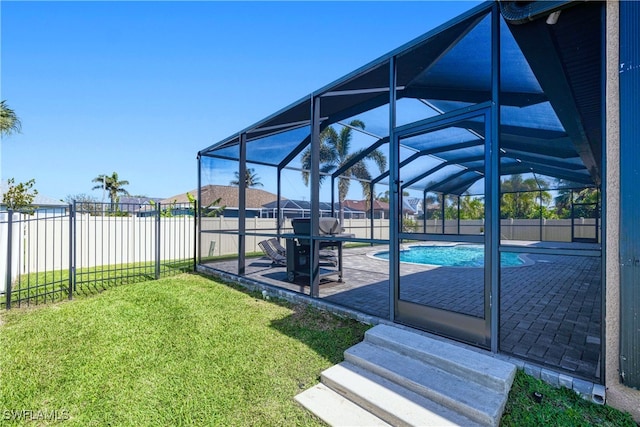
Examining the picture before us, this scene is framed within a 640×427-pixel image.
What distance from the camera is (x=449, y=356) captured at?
2.63 meters

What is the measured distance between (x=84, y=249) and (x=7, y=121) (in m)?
4.53

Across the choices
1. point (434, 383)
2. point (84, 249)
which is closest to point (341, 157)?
point (434, 383)

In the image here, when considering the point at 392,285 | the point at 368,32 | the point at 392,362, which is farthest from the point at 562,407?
the point at 368,32

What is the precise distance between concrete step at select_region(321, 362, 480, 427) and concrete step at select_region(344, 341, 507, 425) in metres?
0.05

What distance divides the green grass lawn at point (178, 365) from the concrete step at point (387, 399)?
313 millimetres

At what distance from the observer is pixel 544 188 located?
31.6 feet

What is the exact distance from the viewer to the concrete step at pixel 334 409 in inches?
86.1

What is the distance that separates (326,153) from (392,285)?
5.65 meters

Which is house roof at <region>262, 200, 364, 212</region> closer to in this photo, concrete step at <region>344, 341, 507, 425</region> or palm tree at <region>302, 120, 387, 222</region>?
palm tree at <region>302, 120, 387, 222</region>

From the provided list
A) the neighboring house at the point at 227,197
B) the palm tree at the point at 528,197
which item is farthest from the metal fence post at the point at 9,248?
the palm tree at the point at 528,197

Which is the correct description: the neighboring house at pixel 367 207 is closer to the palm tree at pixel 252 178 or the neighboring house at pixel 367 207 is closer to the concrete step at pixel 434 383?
the palm tree at pixel 252 178

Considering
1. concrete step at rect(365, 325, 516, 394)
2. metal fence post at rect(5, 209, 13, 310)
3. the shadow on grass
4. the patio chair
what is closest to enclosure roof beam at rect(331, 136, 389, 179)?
the patio chair

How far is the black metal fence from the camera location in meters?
5.75

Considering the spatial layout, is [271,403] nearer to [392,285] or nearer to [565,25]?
[392,285]
